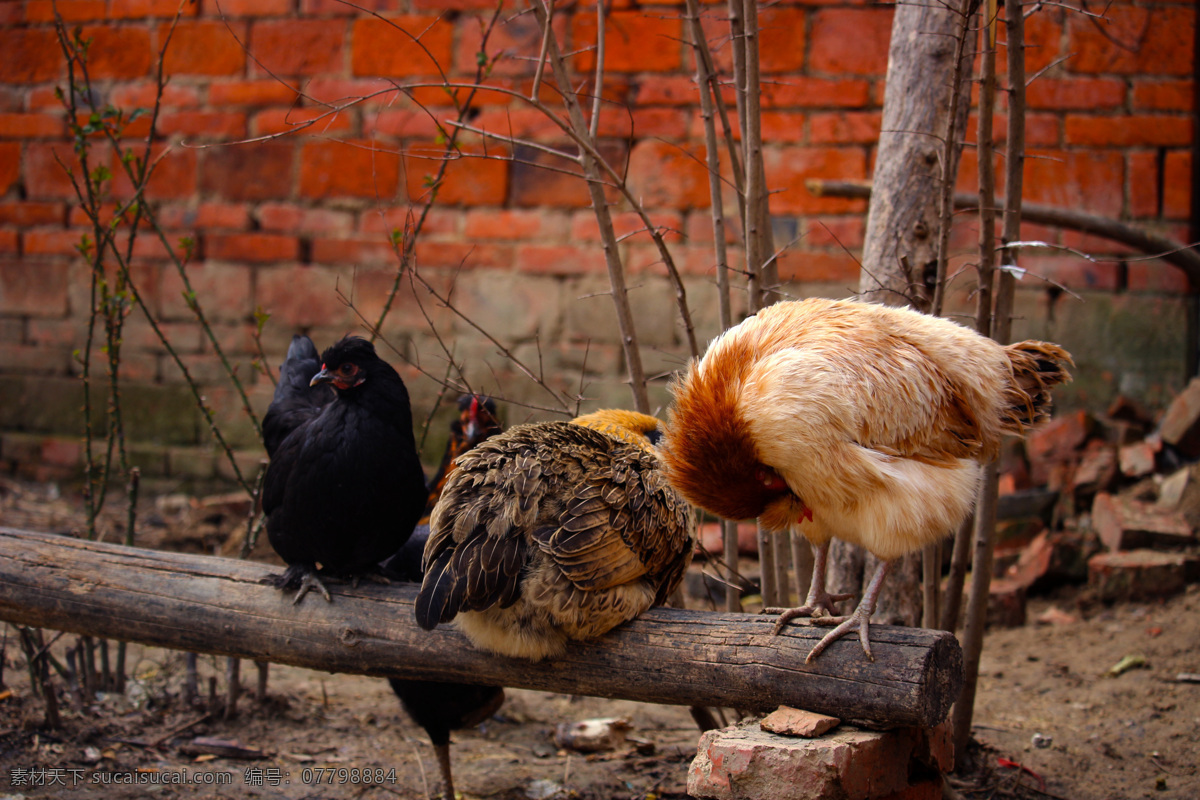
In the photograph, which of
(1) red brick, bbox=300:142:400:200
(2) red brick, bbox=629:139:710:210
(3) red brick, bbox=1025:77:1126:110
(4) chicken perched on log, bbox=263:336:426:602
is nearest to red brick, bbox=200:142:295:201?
(1) red brick, bbox=300:142:400:200

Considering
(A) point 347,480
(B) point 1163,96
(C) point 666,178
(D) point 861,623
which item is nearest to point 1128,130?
(B) point 1163,96

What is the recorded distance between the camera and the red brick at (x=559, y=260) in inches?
207

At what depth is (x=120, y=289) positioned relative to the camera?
10.4 ft

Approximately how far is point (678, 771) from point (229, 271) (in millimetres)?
4458

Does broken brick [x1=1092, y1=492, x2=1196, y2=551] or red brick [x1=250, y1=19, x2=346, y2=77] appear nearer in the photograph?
broken brick [x1=1092, y1=492, x2=1196, y2=551]

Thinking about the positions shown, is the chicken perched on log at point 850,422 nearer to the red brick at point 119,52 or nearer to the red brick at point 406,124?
the red brick at point 406,124

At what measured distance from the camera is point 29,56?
19.8 feet

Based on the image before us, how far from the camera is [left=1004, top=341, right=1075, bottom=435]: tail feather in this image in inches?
88.2

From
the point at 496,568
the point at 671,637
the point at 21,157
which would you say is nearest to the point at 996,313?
the point at 671,637

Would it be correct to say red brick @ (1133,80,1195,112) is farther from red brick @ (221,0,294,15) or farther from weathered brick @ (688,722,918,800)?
red brick @ (221,0,294,15)

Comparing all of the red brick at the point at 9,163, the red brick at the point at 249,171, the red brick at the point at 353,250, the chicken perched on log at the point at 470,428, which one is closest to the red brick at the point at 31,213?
the red brick at the point at 9,163

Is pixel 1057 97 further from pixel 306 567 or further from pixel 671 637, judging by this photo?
pixel 306 567

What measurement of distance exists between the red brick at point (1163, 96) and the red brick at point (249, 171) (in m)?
4.98

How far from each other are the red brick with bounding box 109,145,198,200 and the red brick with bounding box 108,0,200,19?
881mm
